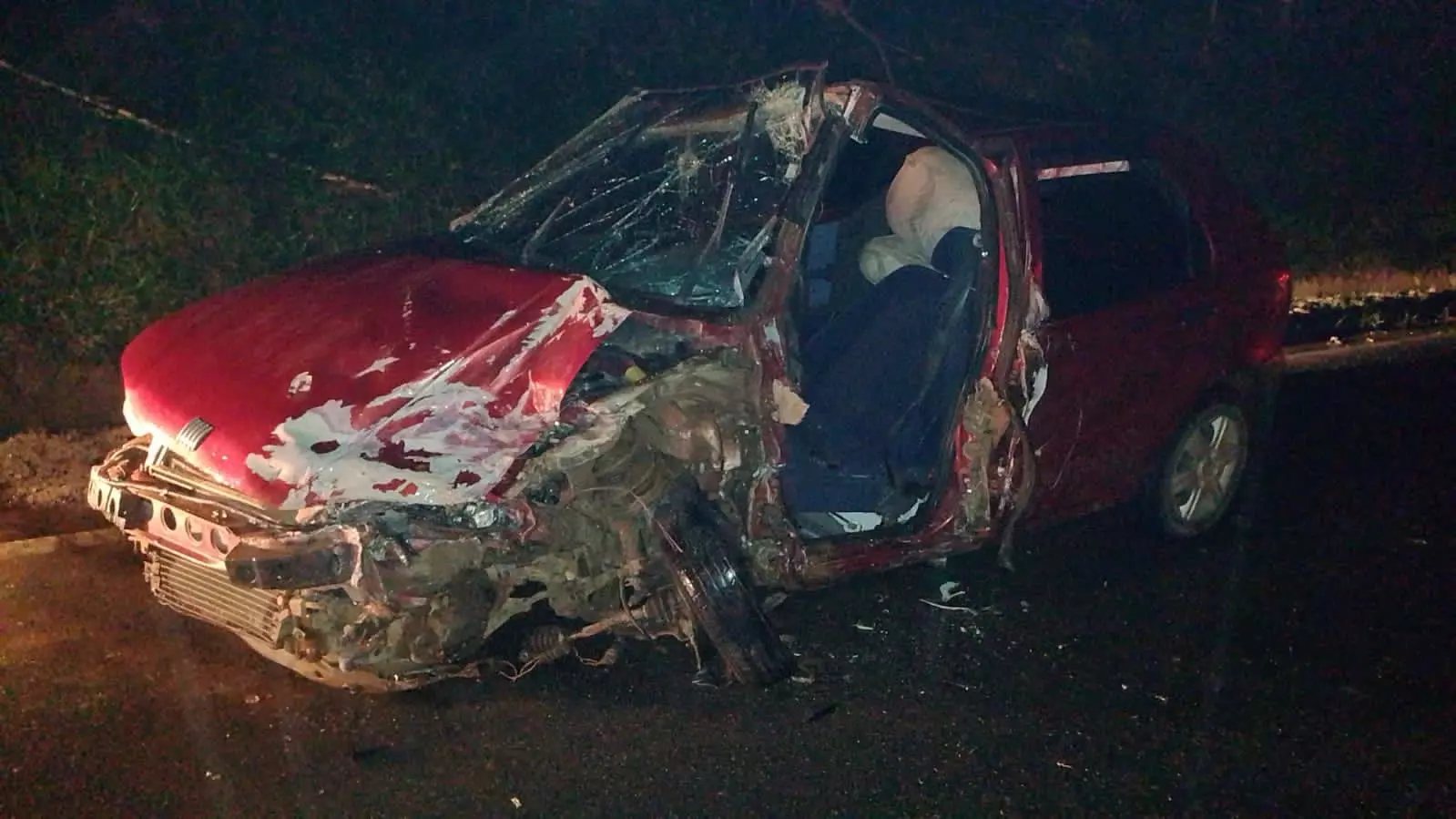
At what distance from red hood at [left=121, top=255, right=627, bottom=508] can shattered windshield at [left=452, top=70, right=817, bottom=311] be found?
1.17 feet

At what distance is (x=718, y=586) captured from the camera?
3.98 meters

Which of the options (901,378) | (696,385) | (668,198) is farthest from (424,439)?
(901,378)

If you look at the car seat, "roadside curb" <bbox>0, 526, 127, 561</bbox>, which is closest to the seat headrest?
the car seat

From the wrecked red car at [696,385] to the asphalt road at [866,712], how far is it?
0.24 metres

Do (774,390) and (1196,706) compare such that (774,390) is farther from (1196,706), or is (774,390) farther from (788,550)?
(1196,706)

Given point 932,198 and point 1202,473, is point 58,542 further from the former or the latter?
point 1202,473

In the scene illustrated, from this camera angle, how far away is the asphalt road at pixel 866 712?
3645mm

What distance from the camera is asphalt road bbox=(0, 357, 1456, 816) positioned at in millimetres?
3645

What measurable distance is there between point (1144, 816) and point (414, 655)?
2155 millimetres

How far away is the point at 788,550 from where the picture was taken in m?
4.26

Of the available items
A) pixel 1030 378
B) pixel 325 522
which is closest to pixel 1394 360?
pixel 1030 378

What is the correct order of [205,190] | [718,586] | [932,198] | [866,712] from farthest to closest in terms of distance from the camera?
[205,190] < [932,198] < [866,712] < [718,586]

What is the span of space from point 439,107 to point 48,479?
14.0 feet

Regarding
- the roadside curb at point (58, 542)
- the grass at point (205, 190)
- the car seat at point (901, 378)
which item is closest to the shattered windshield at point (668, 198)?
the car seat at point (901, 378)
